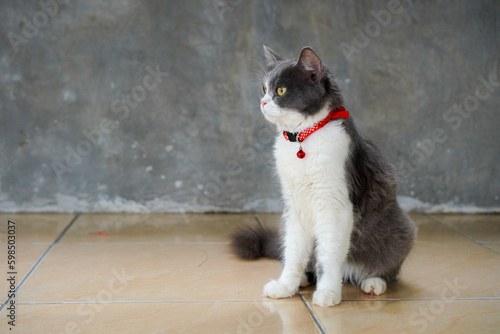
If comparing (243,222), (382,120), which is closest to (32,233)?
(243,222)

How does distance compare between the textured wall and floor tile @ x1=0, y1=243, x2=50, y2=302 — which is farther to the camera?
the textured wall

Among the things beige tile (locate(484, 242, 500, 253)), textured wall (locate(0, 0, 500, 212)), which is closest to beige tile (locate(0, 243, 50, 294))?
textured wall (locate(0, 0, 500, 212))

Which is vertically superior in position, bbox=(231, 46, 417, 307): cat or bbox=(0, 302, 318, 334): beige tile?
bbox=(231, 46, 417, 307): cat

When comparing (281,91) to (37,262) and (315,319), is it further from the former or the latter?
(37,262)

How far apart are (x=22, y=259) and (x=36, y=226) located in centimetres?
66

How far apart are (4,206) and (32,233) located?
23.6 inches

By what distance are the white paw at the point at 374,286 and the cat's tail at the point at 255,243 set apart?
1.65 ft

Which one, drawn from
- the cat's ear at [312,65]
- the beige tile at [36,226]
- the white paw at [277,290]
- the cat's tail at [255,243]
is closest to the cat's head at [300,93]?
the cat's ear at [312,65]

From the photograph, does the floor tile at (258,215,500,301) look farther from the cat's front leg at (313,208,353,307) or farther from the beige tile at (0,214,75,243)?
the beige tile at (0,214,75,243)

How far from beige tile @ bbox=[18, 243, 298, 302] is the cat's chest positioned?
1.69 feet

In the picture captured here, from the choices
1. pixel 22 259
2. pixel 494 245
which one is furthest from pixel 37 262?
pixel 494 245

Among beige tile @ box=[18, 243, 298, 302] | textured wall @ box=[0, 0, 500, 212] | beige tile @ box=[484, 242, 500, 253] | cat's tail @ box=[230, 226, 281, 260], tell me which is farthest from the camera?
textured wall @ box=[0, 0, 500, 212]

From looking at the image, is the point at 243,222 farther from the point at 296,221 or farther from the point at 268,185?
the point at 296,221

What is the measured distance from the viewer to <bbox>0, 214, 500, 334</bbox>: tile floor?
5.93ft
